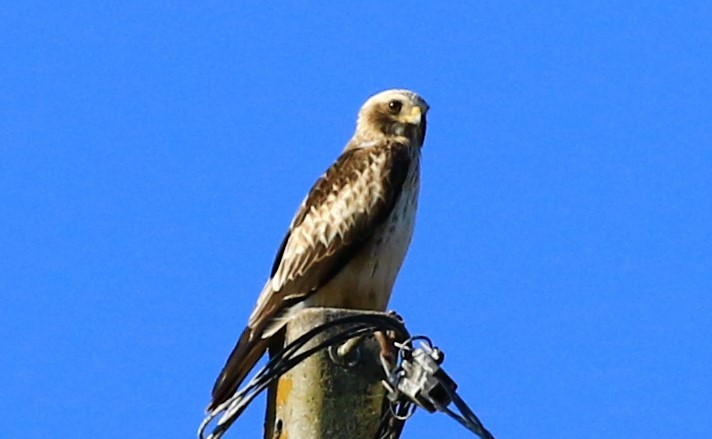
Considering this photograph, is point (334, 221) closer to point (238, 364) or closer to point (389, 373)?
point (238, 364)

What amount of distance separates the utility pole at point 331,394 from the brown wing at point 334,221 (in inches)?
93.3

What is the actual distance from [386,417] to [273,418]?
0.50m

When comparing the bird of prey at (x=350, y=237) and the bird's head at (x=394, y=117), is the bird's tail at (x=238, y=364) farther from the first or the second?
the bird's head at (x=394, y=117)

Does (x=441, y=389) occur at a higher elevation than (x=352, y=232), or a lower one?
lower

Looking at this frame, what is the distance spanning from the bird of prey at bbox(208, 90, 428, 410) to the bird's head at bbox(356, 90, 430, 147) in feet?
1.08

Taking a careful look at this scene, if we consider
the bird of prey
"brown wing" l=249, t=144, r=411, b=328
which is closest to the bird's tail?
the bird of prey

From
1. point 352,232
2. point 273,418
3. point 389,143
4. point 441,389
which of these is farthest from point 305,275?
point 441,389

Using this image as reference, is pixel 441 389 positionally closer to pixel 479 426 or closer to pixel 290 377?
pixel 479 426

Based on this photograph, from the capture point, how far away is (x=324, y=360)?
20.3 feet

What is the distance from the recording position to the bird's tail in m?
7.88

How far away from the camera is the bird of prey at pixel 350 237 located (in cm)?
918

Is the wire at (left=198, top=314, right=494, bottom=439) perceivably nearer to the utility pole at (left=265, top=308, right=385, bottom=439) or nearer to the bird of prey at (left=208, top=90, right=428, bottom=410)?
the utility pole at (left=265, top=308, right=385, bottom=439)

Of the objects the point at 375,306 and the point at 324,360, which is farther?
the point at 375,306

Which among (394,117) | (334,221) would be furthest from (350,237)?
(394,117)
